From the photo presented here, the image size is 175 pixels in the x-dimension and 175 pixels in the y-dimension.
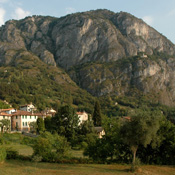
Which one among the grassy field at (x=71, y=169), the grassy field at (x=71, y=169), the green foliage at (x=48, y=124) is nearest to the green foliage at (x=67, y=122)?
the green foliage at (x=48, y=124)

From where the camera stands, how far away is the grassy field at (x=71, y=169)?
2433 centimetres

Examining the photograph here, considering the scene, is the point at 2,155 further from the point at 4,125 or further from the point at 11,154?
the point at 4,125

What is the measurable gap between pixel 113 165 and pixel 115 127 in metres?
5.20

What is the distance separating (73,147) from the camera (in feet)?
164

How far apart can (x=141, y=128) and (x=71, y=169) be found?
9.02m

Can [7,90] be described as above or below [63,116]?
above

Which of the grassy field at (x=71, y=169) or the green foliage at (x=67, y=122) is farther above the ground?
the green foliage at (x=67, y=122)

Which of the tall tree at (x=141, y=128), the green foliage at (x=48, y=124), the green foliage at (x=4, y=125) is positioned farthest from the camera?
the green foliage at (x=4, y=125)

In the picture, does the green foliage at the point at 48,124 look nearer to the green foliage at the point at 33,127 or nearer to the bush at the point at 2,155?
the green foliage at the point at 33,127

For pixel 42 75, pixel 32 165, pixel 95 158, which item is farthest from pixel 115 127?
pixel 42 75

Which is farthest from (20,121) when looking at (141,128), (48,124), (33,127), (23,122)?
(141,128)

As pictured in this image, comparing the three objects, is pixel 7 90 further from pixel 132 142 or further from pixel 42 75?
pixel 132 142

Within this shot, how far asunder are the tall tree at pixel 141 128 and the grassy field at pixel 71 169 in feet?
10.4

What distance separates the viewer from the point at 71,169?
26.4 metres
